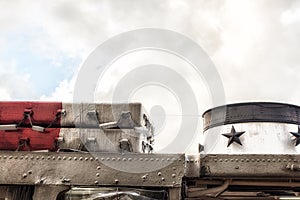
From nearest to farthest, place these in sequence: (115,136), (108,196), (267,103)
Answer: (108,196), (115,136), (267,103)

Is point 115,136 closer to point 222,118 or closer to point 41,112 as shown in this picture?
point 41,112

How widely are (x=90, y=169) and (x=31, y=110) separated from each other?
1275 millimetres

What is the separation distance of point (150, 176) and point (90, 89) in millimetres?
1455

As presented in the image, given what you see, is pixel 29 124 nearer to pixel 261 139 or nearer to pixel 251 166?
pixel 251 166

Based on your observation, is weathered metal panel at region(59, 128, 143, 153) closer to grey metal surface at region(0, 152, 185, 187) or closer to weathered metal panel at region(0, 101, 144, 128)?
weathered metal panel at region(0, 101, 144, 128)

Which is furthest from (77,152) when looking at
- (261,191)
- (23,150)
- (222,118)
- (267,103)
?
(267,103)

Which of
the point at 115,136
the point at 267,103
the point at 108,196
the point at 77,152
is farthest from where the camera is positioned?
the point at 267,103

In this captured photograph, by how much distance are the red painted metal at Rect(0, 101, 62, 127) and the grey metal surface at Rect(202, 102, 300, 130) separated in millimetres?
4203

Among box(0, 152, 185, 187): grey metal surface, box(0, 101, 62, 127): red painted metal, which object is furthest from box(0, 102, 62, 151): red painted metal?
box(0, 152, 185, 187): grey metal surface

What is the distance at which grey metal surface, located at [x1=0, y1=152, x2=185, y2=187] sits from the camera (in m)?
3.84

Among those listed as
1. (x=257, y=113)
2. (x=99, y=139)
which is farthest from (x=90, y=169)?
(x=257, y=113)

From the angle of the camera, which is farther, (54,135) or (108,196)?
(54,135)

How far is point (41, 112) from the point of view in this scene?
455cm

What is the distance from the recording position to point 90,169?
3922 mm
